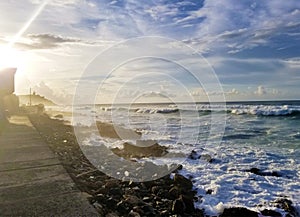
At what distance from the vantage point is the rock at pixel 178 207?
4984mm

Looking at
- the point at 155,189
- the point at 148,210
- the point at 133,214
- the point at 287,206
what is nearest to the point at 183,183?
the point at 155,189

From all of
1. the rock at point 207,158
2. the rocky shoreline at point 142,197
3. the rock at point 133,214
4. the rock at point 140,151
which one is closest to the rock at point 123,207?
the rocky shoreline at point 142,197

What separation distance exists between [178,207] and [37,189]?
7.48 ft

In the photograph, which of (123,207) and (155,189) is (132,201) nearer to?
(123,207)

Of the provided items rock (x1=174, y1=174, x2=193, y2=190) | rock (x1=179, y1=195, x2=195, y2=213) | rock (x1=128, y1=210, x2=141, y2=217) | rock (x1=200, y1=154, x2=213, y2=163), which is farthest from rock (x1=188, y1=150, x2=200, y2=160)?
rock (x1=128, y1=210, x2=141, y2=217)

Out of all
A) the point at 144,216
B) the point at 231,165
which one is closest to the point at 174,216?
the point at 144,216

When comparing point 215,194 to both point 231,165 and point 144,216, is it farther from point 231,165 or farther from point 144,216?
point 231,165

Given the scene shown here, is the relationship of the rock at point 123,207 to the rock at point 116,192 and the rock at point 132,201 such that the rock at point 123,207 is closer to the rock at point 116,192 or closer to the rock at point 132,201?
the rock at point 132,201

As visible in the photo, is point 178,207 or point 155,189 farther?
point 155,189

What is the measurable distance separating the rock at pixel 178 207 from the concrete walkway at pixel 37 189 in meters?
1.76

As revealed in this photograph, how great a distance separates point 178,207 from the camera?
16.5 feet

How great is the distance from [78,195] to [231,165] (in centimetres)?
677

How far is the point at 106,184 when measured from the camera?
5586 mm

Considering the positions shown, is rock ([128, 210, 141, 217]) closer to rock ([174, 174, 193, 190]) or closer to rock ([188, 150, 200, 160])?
rock ([174, 174, 193, 190])
